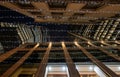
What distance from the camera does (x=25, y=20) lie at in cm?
3841

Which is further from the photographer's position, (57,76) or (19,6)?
(19,6)

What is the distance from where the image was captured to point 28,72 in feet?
45.8

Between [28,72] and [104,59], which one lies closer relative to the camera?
[28,72]

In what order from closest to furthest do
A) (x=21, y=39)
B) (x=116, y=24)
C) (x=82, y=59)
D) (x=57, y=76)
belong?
(x=57, y=76), (x=82, y=59), (x=116, y=24), (x=21, y=39)

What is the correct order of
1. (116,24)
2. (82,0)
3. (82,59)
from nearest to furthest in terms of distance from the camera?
1. (82,0)
2. (82,59)
3. (116,24)

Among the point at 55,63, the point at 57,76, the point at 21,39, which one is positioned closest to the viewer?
the point at 57,76

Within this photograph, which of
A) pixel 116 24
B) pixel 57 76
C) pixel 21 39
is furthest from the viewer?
pixel 21 39

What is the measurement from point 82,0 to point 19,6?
21.2ft

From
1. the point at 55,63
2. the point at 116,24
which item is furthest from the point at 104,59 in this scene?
the point at 116,24

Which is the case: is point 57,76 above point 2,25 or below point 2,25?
below

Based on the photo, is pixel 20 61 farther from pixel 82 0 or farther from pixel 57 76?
pixel 82 0

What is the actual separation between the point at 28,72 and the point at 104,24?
25.1 metres

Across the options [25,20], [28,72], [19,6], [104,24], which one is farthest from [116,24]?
[28,72]

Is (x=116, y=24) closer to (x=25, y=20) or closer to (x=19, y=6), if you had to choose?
(x=25, y=20)
